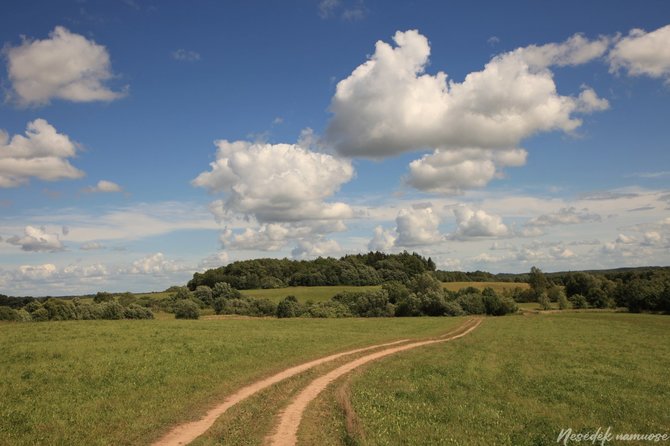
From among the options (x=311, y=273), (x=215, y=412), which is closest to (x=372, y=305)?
(x=311, y=273)

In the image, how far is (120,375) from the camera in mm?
23594

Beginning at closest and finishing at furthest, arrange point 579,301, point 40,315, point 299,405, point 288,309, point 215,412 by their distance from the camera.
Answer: point 215,412 → point 299,405 → point 40,315 → point 288,309 → point 579,301

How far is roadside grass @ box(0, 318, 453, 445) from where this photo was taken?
1608 centimetres

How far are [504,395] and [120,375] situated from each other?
1919 cm

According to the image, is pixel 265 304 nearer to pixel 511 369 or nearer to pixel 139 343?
pixel 139 343

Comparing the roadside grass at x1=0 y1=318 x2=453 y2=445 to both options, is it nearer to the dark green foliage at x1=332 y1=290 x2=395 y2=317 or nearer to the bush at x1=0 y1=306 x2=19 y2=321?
the bush at x1=0 y1=306 x2=19 y2=321

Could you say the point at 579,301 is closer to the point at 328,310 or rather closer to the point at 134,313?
the point at 328,310

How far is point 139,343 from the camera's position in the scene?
113 feet

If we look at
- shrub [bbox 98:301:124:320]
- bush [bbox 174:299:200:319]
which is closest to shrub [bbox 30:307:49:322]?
shrub [bbox 98:301:124:320]

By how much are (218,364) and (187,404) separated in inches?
337

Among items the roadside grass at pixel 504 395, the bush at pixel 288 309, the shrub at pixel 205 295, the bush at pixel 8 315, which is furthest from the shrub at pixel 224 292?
the roadside grass at pixel 504 395

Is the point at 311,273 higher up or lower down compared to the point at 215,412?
higher up

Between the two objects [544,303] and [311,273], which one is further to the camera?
[311,273]

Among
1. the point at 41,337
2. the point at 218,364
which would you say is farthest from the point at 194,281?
the point at 218,364
